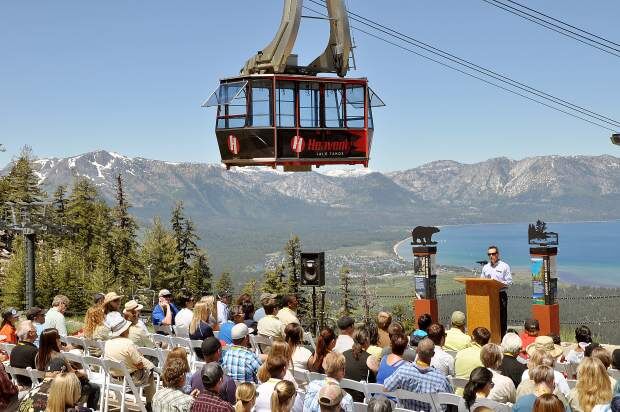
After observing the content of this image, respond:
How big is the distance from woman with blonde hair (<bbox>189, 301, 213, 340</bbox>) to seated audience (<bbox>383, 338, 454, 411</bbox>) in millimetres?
3699

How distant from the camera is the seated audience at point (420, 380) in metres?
7.69

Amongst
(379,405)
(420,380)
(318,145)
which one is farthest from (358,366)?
(318,145)

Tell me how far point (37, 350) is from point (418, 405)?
15.5 feet

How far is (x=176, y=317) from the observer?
12398mm

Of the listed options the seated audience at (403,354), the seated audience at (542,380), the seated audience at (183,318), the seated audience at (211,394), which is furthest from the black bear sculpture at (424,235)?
the seated audience at (211,394)

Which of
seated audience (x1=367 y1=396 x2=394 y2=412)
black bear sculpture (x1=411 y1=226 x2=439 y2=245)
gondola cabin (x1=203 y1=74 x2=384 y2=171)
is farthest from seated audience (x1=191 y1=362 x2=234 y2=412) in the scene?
black bear sculpture (x1=411 y1=226 x2=439 y2=245)

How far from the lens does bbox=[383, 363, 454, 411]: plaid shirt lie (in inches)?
303

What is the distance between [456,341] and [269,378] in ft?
11.3

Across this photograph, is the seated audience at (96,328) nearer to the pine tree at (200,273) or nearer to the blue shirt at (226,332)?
the blue shirt at (226,332)

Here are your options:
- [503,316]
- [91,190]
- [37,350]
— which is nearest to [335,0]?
[503,316]

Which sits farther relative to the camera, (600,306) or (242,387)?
(600,306)

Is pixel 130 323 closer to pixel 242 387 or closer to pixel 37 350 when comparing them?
pixel 37 350

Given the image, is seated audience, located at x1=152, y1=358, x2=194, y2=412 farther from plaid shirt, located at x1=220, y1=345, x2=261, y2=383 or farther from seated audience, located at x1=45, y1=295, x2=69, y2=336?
seated audience, located at x1=45, y1=295, x2=69, y2=336

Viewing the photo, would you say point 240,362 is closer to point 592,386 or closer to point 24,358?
point 24,358
